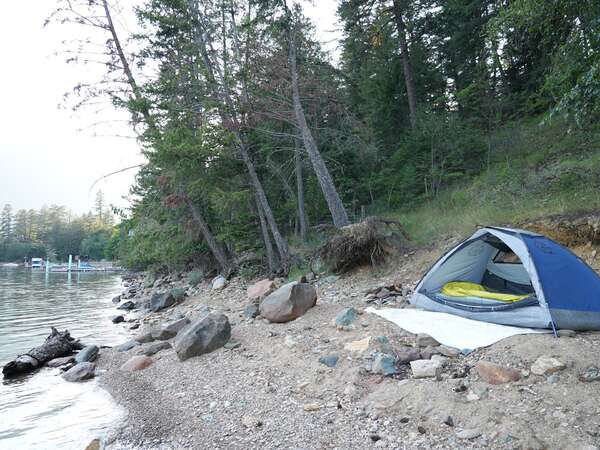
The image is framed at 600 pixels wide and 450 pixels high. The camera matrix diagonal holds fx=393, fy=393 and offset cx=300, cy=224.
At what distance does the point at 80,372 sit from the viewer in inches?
257

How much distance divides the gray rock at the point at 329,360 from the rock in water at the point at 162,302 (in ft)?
31.3

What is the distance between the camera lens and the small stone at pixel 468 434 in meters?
3.18

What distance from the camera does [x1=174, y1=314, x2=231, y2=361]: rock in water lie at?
626 centimetres

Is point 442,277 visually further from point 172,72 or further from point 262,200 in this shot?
point 172,72

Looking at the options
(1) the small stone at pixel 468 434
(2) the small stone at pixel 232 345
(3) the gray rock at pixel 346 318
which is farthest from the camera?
(2) the small stone at pixel 232 345

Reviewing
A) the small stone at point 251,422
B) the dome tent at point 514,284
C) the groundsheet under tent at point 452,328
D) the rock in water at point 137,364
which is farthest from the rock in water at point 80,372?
the dome tent at point 514,284

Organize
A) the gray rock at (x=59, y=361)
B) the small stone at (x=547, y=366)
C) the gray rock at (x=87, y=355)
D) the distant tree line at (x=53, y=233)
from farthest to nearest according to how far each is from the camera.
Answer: the distant tree line at (x=53, y=233) < the gray rock at (x=59, y=361) < the gray rock at (x=87, y=355) < the small stone at (x=547, y=366)

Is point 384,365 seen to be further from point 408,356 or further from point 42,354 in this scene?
point 42,354

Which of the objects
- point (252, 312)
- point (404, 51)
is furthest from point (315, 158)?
point (404, 51)

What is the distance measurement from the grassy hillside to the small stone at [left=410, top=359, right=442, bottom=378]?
5032mm

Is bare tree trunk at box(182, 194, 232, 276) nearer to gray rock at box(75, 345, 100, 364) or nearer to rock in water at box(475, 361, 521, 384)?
gray rock at box(75, 345, 100, 364)

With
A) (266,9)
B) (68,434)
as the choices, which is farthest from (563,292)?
(266,9)

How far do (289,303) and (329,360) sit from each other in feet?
7.44

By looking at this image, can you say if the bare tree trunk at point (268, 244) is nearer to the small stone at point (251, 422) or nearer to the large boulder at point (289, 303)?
the large boulder at point (289, 303)
